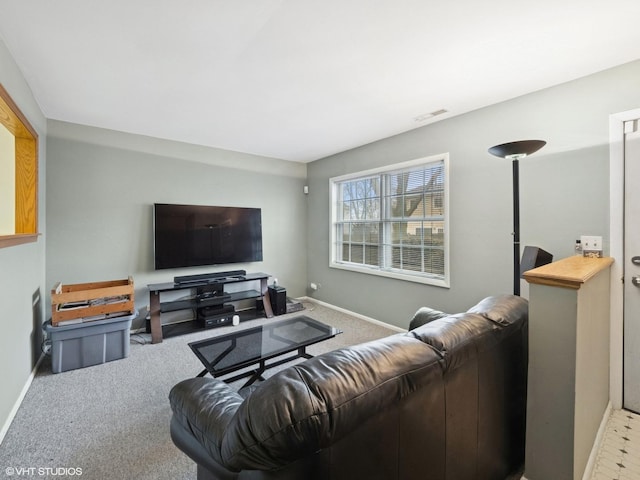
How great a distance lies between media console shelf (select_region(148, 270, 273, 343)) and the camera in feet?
11.0

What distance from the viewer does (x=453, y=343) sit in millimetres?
1120

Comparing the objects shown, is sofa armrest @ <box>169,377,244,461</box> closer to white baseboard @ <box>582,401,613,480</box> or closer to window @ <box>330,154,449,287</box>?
white baseboard @ <box>582,401,613,480</box>

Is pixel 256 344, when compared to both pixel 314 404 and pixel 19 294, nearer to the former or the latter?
pixel 314 404

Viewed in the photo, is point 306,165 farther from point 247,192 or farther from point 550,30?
point 550,30

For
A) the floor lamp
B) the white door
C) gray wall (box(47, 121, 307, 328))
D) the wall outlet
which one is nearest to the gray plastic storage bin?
gray wall (box(47, 121, 307, 328))

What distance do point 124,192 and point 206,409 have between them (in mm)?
3362

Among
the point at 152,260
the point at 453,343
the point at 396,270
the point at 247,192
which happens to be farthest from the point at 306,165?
the point at 453,343

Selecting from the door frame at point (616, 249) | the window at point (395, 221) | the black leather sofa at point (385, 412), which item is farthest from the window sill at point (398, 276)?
the black leather sofa at point (385, 412)

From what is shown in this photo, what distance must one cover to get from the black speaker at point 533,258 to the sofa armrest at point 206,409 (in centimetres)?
211

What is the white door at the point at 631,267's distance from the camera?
78.5 inches

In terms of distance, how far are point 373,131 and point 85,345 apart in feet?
12.2

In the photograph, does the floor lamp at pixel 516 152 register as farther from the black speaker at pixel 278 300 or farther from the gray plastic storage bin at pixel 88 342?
the gray plastic storage bin at pixel 88 342

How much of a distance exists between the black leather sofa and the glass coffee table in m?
0.72

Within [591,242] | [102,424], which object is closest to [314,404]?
[102,424]
